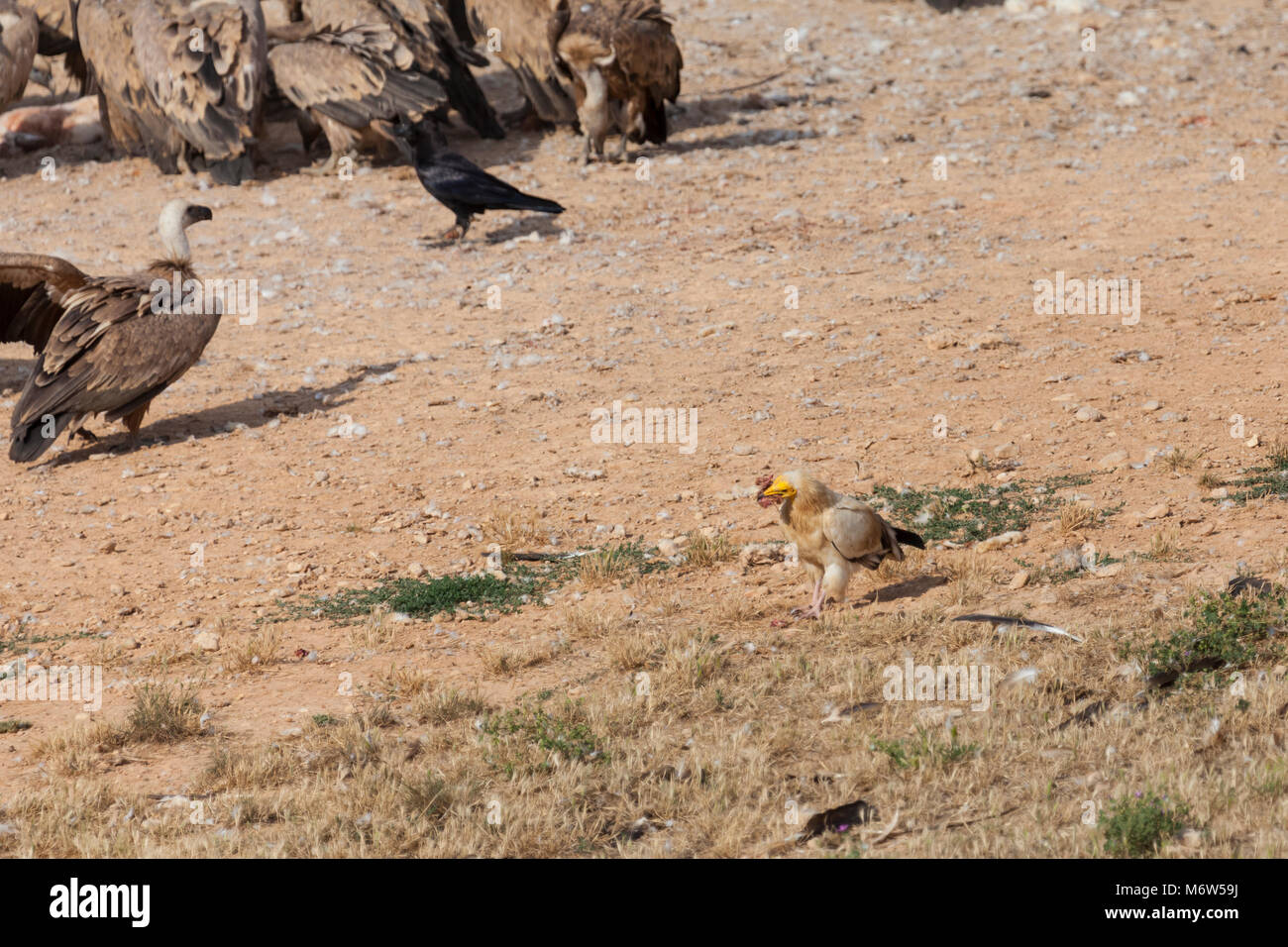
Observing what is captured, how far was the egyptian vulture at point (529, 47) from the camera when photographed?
14773 millimetres

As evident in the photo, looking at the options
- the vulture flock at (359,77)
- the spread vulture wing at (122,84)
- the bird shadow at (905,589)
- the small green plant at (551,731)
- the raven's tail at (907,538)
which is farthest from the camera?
the spread vulture wing at (122,84)

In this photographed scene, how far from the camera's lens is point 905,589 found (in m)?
6.10

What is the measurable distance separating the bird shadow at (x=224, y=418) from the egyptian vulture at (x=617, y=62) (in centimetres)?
544

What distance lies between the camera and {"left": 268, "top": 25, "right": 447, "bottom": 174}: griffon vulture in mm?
13508

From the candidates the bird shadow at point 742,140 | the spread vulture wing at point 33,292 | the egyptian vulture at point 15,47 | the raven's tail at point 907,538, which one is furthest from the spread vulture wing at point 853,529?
the egyptian vulture at point 15,47

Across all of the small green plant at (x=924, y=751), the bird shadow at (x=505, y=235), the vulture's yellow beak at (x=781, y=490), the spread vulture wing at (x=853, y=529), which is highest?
the bird shadow at (x=505, y=235)

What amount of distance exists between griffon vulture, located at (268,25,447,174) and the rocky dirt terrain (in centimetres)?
70

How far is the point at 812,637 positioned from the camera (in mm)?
5680

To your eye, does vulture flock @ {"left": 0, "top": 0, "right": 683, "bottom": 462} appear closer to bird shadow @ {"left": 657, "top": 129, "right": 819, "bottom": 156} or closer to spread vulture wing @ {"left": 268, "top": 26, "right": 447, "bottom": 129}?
spread vulture wing @ {"left": 268, "top": 26, "right": 447, "bottom": 129}

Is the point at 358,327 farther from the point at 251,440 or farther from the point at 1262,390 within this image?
the point at 1262,390

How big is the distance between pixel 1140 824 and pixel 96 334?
667 centimetres

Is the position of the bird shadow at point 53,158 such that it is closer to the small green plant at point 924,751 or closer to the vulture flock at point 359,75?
the vulture flock at point 359,75

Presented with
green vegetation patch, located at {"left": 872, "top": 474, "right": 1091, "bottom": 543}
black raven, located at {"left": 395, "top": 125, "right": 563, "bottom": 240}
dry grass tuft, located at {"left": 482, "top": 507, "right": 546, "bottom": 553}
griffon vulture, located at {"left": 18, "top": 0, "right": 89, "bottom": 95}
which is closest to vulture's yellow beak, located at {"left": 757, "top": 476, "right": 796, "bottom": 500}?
green vegetation patch, located at {"left": 872, "top": 474, "right": 1091, "bottom": 543}

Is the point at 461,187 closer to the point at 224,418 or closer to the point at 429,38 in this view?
the point at 429,38
